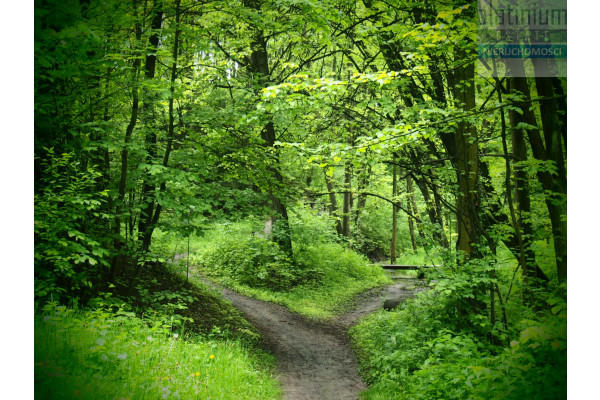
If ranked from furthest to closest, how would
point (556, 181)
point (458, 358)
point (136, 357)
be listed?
1. point (458, 358)
2. point (136, 357)
3. point (556, 181)

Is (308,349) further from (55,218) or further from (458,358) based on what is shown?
(55,218)

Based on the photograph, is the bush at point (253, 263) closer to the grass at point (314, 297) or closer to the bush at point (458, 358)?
the grass at point (314, 297)

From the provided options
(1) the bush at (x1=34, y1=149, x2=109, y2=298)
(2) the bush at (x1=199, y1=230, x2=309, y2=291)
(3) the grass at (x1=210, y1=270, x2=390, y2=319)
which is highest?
(1) the bush at (x1=34, y1=149, x2=109, y2=298)

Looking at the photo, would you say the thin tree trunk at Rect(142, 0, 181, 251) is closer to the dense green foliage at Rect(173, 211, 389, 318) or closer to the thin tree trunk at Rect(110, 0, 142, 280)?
the thin tree trunk at Rect(110, 0, 142, 280)

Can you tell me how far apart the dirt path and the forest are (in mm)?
147

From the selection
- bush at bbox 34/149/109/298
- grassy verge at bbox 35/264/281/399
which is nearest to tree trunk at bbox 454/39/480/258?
grassy verge at bbox 35/264/281/399

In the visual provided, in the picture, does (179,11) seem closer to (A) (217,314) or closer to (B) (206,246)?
(A) (217,314)

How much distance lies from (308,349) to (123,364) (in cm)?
508

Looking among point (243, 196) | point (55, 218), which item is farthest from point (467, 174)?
point (55, 218)

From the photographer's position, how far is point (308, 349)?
27.6 feet

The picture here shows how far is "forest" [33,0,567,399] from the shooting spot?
370cm

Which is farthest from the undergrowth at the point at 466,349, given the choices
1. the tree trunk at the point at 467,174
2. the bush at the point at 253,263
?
the bush at the point at 253,263
